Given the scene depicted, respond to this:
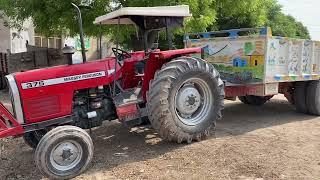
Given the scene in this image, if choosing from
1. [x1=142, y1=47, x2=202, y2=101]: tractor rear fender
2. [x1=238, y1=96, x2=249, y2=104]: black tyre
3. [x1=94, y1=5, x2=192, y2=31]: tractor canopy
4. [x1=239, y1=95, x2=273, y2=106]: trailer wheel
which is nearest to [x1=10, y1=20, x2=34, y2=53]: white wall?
[x1=238, y1=96, x2=249, y2=104]: black tyre

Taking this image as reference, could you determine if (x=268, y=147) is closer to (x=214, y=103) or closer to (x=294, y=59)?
(x=214, y=103)

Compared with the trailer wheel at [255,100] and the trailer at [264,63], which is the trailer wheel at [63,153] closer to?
the trailer at [264,63]

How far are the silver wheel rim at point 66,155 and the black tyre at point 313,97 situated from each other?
5.39 meters

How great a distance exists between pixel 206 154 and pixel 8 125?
2.77m

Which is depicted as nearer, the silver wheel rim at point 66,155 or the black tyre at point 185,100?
the silver wheel rim at point 66,155

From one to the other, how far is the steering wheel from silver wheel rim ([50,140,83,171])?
161cm

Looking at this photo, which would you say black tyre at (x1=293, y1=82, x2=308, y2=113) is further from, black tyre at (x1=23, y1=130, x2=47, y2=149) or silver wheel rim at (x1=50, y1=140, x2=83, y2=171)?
black tyre at (x1=23, y1=130, x2=47, y2=149)

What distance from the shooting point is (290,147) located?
675 cm

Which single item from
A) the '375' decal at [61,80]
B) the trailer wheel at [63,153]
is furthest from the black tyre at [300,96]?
the trailer wheel at [63,153]

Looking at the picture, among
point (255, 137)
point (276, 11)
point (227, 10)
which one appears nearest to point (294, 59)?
point (255, 137)

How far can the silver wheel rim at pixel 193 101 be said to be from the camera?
6801 millimetres

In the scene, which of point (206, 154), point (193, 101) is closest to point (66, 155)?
point (206, 154)

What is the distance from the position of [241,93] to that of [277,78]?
0.74 m

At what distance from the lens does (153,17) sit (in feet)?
22.5
